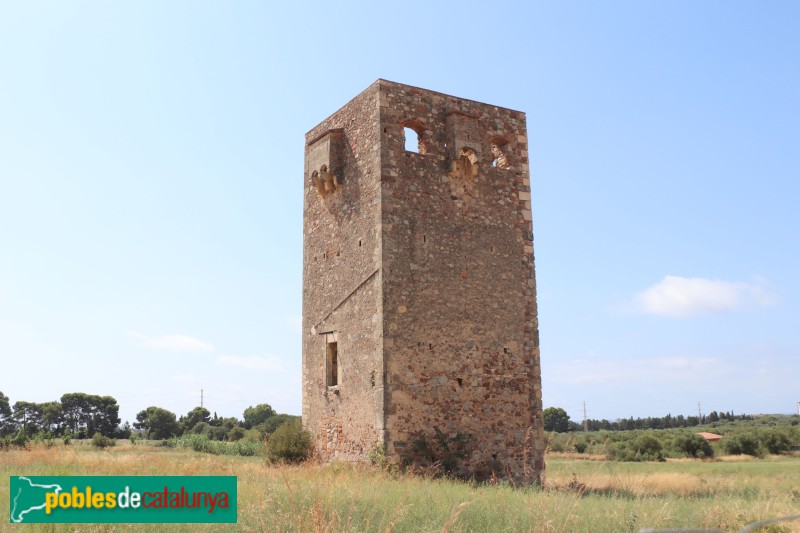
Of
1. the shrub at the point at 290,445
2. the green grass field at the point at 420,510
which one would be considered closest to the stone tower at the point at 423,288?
the shrub at the point at 290,445

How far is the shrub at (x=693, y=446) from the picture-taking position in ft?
110

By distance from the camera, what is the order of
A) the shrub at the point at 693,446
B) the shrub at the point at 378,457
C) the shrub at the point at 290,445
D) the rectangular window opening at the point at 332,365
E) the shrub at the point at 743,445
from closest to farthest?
the shrub at the point at 378,457 < the shrub at the point at 290,445 < the rectangular window opening at the point at 332,365 < the shrub at the point at 693,446 < the shrub at the point at 743,445

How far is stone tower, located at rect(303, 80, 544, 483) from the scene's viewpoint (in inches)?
509

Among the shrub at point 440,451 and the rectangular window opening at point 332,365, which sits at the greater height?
the rectangular window opening at point 332,365

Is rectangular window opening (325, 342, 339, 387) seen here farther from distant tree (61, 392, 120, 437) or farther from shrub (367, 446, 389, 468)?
distant tree (61, 392, 120, 437)

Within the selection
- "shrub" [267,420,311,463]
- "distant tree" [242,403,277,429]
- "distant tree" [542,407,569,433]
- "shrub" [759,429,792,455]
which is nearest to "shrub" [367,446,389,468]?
"shrub" [267,420,311,463]

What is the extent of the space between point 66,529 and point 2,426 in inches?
1775

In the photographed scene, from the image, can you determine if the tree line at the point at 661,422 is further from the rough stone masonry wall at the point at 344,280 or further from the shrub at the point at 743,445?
the rough stone masonry wall at the point at 344,280

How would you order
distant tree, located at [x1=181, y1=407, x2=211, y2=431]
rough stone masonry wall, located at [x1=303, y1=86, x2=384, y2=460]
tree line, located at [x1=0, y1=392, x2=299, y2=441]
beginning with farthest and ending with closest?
distant tree, located at [x1=181, y1=407, x2=211, y2=431]
tree line, located at [x1=0, y1=392, x2=299, y2=441]
rough stone masonry wall, located at [x1=303, y1=86, x2=384, y2=460]

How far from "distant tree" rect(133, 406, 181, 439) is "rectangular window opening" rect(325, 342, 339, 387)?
35.9m

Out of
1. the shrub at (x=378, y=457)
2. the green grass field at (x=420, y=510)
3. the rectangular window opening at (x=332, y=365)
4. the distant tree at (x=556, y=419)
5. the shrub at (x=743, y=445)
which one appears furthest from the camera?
the distant tree at (x=556, y=419)

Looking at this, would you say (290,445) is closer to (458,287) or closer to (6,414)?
(458,287)

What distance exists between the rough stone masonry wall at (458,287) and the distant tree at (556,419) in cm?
4677

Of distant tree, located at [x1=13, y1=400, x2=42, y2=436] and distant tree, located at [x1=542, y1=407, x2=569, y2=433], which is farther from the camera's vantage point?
distant tree, located at [x1=542, y1=407, x2=569, y2=433]
